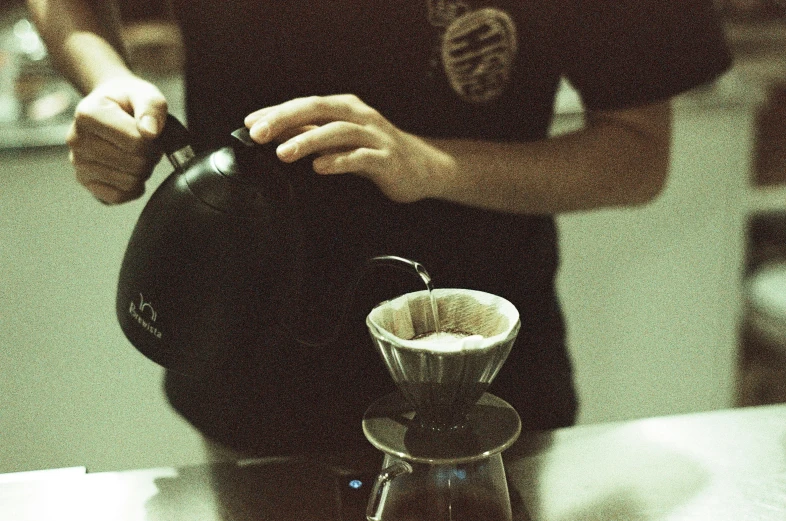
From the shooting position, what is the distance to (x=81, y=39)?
1.09 m

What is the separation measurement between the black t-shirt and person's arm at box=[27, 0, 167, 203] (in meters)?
0.13

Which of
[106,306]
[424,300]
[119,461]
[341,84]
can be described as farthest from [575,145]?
[119,461]

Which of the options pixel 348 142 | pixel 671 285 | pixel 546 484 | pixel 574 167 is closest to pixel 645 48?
pixel 574 167

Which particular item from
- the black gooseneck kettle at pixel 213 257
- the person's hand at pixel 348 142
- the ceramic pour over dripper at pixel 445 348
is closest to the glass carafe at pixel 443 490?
the ceramic pour over dripper at pixel 445 348

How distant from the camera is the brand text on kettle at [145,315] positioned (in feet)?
2.50

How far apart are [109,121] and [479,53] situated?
499 mm

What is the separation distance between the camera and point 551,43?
43.9 inches

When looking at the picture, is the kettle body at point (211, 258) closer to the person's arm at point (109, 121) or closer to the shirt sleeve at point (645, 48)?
the person's arm at point (109, 121)

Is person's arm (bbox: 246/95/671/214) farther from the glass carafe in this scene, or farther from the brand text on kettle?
the glass carafe

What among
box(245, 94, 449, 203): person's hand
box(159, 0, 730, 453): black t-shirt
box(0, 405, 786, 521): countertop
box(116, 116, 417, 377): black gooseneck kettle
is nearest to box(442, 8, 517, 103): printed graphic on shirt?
box(159, 0, 730, 453): black t-shirt

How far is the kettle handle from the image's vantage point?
0.80m

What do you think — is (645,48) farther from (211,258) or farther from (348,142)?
(211,258)

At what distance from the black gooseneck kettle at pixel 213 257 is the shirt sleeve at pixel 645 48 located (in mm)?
464

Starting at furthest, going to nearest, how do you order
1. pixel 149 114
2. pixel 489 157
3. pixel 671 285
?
pixel 671 285, pixel 489 157, pixel 149 114
